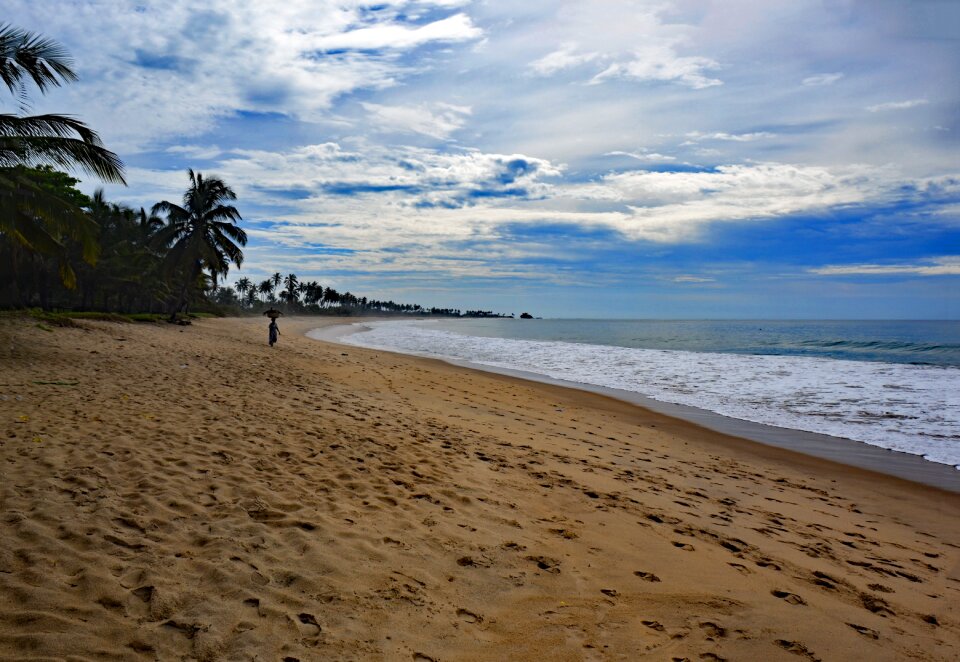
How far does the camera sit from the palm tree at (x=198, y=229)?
3153cm

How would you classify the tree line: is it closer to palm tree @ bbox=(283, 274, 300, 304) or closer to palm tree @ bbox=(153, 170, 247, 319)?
palm tree @ bbox=(153, 170, 247, 319)

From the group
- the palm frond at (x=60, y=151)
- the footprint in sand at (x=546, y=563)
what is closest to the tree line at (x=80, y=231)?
the palm frond at (x=60, y=151)

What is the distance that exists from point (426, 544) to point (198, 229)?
3336 centimetres

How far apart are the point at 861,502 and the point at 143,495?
776 centimetres

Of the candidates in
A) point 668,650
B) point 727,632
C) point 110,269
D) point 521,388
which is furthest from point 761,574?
point 110,269

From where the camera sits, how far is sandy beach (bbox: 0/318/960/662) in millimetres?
2934

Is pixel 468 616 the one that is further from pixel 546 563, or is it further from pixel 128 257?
pixel 128 257

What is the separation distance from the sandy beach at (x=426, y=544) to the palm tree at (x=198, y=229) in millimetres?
26157

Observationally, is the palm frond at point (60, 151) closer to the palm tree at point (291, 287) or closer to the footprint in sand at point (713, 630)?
the footprint in sand at point (713, 630)

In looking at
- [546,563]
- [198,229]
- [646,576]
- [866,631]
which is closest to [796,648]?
[866,631]

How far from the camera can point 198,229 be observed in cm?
3191

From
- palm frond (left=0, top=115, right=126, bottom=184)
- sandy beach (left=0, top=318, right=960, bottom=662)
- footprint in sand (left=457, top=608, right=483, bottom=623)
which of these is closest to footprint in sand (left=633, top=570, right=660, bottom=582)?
sandy beach (left=0, top=318, right=960, bottom=662)

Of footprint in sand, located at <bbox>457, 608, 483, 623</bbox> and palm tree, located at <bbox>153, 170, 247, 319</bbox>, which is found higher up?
palm tree, located at <bbox>153, 170, 247, 319</bbox>

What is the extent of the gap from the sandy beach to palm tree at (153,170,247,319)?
85.8 feet
